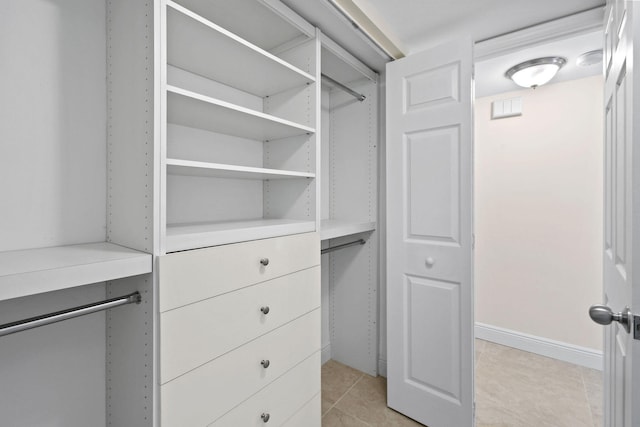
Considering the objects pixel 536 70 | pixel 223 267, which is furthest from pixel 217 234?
pixel 536 70

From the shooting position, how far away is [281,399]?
4.39ft

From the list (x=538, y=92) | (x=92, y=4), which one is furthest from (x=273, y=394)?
(x=538, y=92)

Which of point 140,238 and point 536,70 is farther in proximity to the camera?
point 536,70

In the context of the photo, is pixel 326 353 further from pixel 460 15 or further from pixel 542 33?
pixel 542 33

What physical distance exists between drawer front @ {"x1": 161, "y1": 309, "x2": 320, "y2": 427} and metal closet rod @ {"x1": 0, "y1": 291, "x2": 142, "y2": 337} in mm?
302

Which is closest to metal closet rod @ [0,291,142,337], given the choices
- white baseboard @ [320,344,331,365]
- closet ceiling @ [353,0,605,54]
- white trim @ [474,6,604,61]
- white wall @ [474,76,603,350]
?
closet ceiling @ [353,0,605,54]

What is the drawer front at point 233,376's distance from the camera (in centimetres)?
96

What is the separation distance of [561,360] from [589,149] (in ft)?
5.65

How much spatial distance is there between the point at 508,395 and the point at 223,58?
2.68 m

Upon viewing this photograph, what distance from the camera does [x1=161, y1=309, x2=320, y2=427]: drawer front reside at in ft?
3.14

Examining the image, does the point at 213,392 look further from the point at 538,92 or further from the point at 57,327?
the point at 538,92

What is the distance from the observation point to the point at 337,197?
7.77ft

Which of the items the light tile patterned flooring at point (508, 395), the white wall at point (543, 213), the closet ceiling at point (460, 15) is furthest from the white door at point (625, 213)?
the white wall at point (543, 213)

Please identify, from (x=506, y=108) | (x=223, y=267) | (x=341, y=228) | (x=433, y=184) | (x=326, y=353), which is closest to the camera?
(x=223, y=267)
